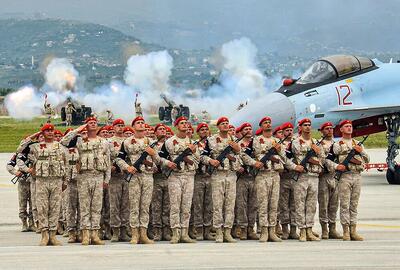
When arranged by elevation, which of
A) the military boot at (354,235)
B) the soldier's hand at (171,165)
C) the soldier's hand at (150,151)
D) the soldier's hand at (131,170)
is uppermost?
the soldier's hand at (150,151)

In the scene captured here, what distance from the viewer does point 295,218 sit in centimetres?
1650

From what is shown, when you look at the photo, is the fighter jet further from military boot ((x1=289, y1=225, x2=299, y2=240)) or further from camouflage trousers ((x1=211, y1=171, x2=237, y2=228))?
camouflage trousers ((x1=211, y1=171, x2=237, y2=228))

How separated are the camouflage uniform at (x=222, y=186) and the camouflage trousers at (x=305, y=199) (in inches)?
39.0

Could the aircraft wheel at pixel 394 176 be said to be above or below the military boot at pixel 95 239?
above

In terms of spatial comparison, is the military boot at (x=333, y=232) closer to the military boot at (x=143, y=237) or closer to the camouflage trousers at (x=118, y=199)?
the military boot at (x=143, y=237)

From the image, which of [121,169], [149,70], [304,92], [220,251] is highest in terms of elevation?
[149,70]

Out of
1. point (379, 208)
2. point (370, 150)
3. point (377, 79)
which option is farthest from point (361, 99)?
point (370, 150)

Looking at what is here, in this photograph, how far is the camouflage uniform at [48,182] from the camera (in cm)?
1583

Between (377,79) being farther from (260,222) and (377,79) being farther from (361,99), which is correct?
(260,222)

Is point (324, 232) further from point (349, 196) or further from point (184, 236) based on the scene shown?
point (184, 236)

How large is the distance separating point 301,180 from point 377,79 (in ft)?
31.8

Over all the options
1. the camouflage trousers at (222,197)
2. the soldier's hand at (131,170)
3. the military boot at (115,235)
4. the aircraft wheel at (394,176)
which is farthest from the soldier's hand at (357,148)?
the aircraft wheel at (394,176)

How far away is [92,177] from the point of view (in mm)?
15969

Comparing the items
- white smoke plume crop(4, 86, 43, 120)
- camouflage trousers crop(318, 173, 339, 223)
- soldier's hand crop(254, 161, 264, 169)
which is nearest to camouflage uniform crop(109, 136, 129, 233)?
soldier's hand crop(254, 161, 264, 169)
